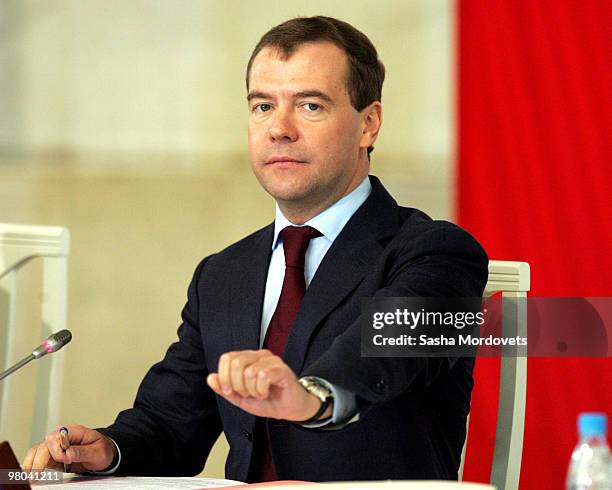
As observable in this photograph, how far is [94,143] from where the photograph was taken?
4680 mm

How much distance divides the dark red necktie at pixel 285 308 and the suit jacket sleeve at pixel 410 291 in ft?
0.65

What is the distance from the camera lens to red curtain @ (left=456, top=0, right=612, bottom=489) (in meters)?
3.54

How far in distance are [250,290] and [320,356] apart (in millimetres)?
321

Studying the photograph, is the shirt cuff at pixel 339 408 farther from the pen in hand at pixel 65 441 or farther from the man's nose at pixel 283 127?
the man's nose at pixel 283 127

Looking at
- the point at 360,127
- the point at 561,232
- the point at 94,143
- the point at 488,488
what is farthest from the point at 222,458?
the point at 488,488

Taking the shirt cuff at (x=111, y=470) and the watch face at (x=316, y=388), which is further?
the shirt cuff at (x=111, y=470)

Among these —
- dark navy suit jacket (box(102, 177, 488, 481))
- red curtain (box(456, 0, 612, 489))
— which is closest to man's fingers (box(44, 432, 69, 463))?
dark navy suit jacket (box(102, 177, 488, 481))

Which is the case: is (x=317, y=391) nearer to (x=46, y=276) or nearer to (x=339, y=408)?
(x=339, y=408)

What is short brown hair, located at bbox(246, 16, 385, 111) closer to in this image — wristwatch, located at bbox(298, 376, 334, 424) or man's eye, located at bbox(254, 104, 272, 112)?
man's eye, located at bbox(254, 104, 272, 112)

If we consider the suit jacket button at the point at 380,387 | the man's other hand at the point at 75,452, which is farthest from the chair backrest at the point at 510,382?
the man's other hand at the point at 75,452

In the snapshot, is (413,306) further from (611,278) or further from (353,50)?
(611,278)

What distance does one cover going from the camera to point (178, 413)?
2.47 m

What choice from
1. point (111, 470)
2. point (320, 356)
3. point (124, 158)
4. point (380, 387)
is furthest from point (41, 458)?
point (124, 158)

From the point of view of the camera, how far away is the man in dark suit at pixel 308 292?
2.17 meters
